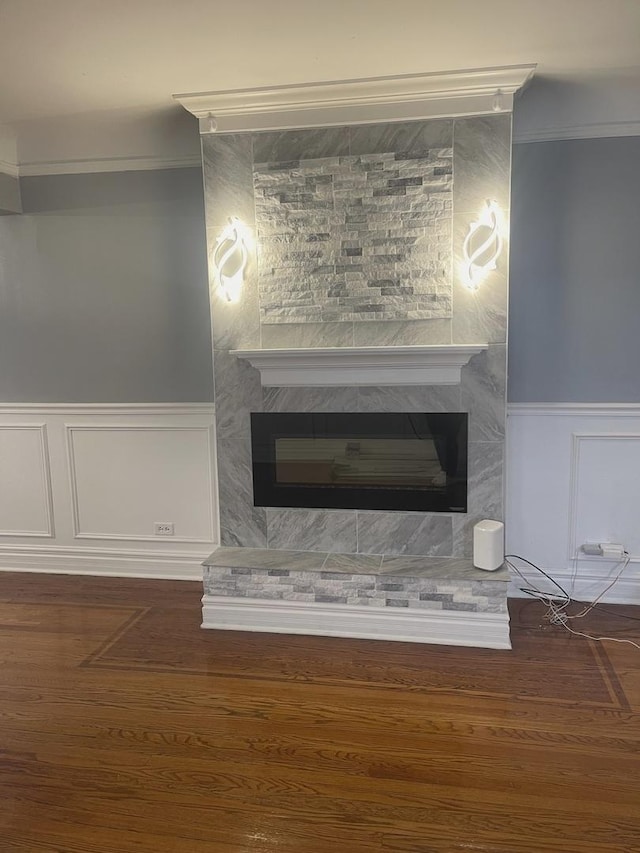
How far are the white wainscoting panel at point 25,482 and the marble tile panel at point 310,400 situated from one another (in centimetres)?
163

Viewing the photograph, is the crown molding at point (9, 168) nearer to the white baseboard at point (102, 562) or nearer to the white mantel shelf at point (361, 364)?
the white mantel shelf at point (361, 364)

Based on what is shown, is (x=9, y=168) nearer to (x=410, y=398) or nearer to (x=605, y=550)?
(x=410, y=398)

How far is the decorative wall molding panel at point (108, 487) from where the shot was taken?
3.75m

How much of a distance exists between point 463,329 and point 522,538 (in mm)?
1224

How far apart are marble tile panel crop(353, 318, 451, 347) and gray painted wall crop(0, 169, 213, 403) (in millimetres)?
1023

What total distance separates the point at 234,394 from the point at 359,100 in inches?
60.1

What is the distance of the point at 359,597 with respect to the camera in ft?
9.91

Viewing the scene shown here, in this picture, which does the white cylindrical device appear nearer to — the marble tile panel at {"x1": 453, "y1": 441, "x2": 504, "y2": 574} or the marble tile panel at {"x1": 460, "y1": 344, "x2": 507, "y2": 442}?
the marble tile panel at {"x1": 453, "y1": 441, "x2": 504, "y2": 574}

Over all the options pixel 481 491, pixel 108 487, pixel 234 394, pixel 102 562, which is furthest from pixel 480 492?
pixel 102 562

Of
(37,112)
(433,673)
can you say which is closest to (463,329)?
(433,673)

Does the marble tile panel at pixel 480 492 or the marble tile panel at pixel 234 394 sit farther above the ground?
the marble tile panel at pixel 234 394

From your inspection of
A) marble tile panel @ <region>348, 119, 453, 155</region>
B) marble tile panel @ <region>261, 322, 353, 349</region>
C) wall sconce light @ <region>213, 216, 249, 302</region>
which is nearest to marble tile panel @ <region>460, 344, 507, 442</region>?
marble tile panel @ <region>261, 322, 353, 349</region>

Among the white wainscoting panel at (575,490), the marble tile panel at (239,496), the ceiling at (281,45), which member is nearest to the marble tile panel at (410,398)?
the white wainscoting panel at (575,490)

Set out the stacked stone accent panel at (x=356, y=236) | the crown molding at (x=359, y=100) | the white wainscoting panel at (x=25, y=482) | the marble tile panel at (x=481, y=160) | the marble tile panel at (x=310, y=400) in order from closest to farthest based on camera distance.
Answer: the crown molding at (x=359, y=100), the marble tile panel at (x=481, y=160), the stacked stone accent panel at (x=356, y=236), the marble tile panel at (x=310, y=400), the white wainscoting panel at (x=25, y=482)
